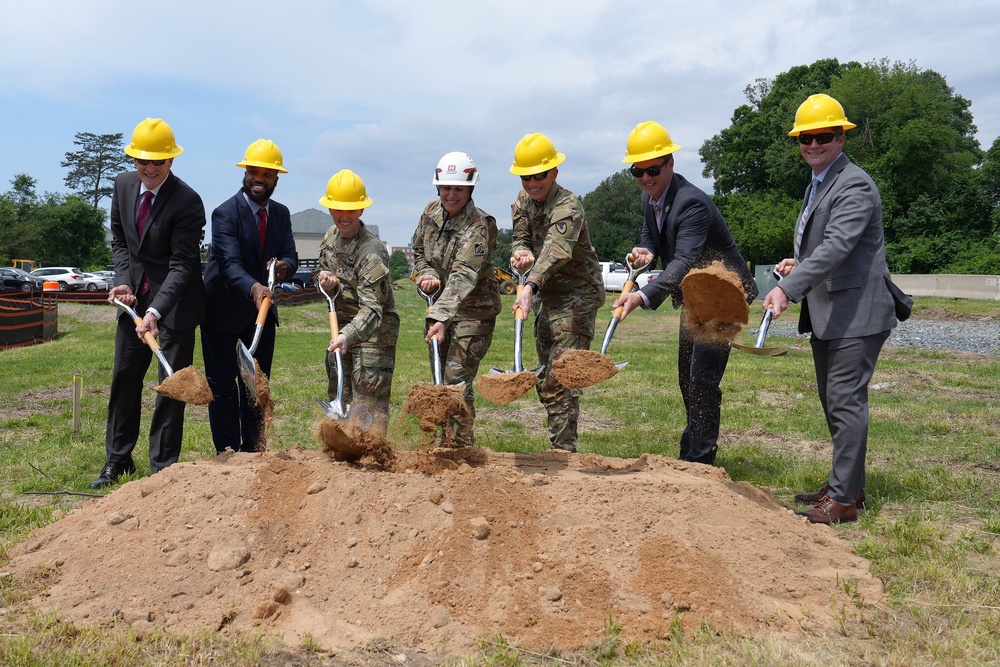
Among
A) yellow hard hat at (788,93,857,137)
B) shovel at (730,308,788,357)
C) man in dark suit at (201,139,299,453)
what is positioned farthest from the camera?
man in dark suit at (201,139,299,453)

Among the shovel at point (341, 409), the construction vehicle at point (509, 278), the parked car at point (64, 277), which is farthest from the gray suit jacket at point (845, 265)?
the parked car at point (64, 277)

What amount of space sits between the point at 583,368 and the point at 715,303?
876mm

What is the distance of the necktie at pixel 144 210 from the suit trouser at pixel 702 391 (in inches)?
140

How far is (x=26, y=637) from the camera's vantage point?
121 inches

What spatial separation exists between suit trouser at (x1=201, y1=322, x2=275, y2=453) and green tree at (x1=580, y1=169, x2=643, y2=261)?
6198cm

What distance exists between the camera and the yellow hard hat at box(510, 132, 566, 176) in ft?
16.8

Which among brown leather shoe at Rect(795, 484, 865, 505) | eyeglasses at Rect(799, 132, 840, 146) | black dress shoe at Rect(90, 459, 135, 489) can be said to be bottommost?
black dress shoe at Rect(90, 459, 135, 489)

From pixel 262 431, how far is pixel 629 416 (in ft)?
12.2

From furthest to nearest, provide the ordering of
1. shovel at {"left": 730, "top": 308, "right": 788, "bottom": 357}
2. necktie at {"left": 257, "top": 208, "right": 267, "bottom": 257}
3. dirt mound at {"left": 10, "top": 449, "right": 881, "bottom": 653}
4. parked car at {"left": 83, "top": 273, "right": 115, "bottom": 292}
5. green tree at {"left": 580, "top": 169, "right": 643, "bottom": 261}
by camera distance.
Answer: green tree at {"left": 580, "top": 169, "right": 643, "bottom": 261}, parked car at {"left": 83, "top": 273, "right": 115, "bottom": 292}, necktie at {"left": 257, "top": 208, "right": 267, "bottom": 257}, shovel at {"left": 730, "top": 308, "right": 788, "bottom": 357}, dirt mound at {"left": 10, "top": 449, "right": 881, "bottom": 653}

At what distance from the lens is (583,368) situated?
434 cm

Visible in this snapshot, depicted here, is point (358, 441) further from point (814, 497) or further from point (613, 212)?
point (613, 212)

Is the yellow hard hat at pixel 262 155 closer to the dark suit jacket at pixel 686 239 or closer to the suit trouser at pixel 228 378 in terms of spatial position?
the suit trouser at pixel 228 378

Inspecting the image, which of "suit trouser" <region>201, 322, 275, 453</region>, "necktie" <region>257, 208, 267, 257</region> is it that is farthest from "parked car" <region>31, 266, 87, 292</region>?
"necktie" <region>257, 208, 267, 257</region>

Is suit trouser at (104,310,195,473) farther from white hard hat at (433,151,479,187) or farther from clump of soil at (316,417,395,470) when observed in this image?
white hard hat at (433,151,479,187)
